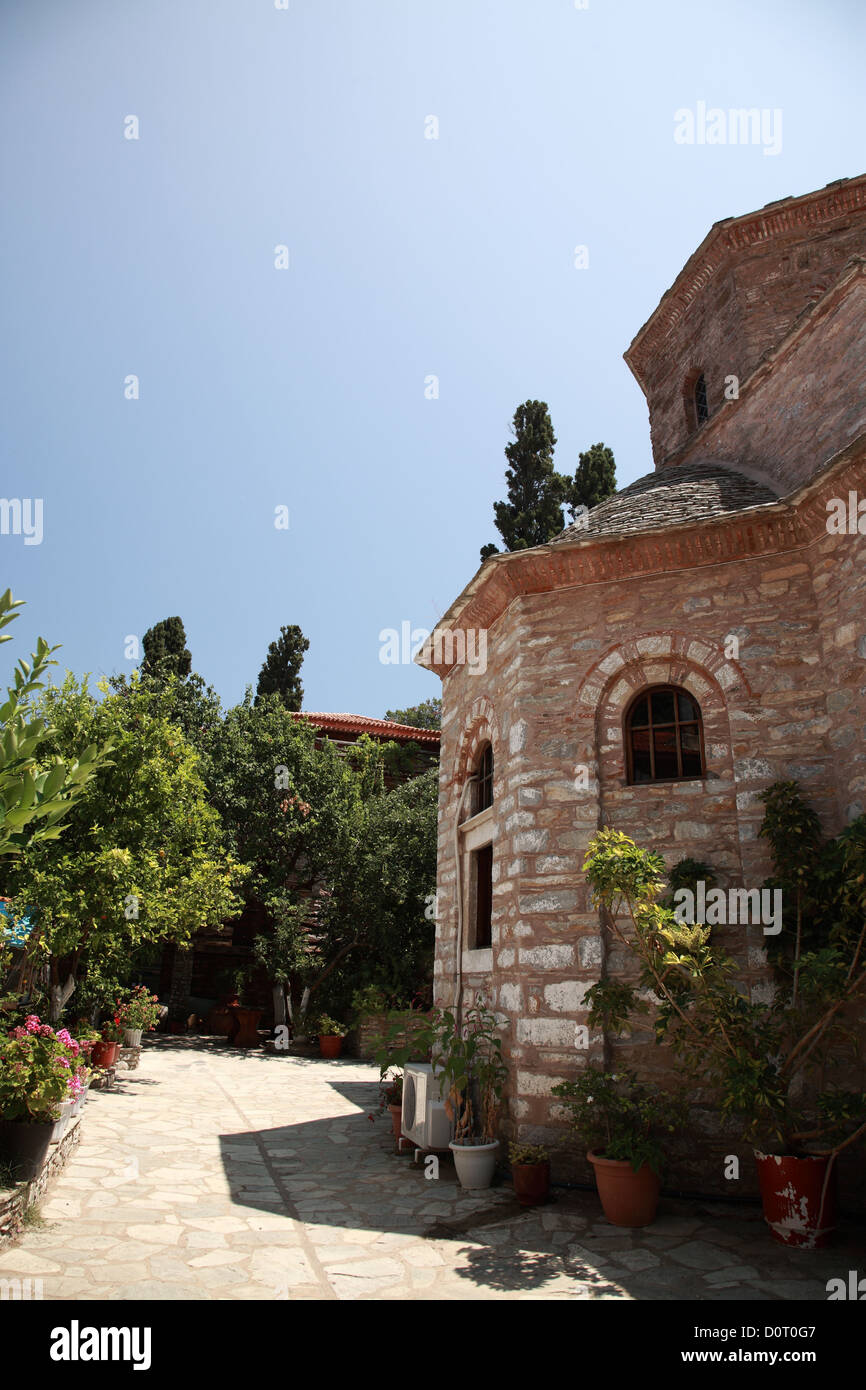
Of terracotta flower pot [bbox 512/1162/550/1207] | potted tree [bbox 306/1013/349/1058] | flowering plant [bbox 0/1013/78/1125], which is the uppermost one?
flowering plant [bbox 0/1013/78/1125]

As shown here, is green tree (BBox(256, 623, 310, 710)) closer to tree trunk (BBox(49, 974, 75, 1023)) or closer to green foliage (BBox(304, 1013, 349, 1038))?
green foliage (BBox(304, 1013, 349, 1038))

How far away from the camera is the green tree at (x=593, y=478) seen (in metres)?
19.2

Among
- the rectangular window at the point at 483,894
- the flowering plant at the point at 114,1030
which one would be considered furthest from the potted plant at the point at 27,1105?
the flowering plant at the point at 114,1030

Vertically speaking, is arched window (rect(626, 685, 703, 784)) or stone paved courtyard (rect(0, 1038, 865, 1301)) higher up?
arched window (rect(626, 685, 703, 784))

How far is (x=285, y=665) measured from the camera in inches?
918

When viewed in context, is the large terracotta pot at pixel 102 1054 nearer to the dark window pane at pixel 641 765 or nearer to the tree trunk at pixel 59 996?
the tree trunk at pixel 59 996

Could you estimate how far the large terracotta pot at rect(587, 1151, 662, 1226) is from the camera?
15.7ft

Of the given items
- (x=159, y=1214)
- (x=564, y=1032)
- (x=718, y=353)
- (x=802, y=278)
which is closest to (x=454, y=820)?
(x=564, y=1032)

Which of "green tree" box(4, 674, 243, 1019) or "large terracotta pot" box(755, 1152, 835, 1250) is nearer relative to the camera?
"large terracotta pot" box(755, 1152, 835, 1250)

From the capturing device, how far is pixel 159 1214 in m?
4.91

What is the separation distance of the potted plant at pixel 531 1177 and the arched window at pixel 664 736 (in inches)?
107

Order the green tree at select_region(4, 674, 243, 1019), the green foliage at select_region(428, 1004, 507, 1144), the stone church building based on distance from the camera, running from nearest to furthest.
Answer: the stone church building → the green foliage at select_region(428, 1004, 507, 1144) → the green tree at select_region(4, 674, 243, 1019)

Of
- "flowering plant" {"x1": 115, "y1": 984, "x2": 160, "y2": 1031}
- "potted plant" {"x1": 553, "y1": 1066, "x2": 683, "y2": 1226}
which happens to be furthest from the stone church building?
"flowering plant" {"x1": 115, "y1": 984, "x2": 160, "y2": 1031}
